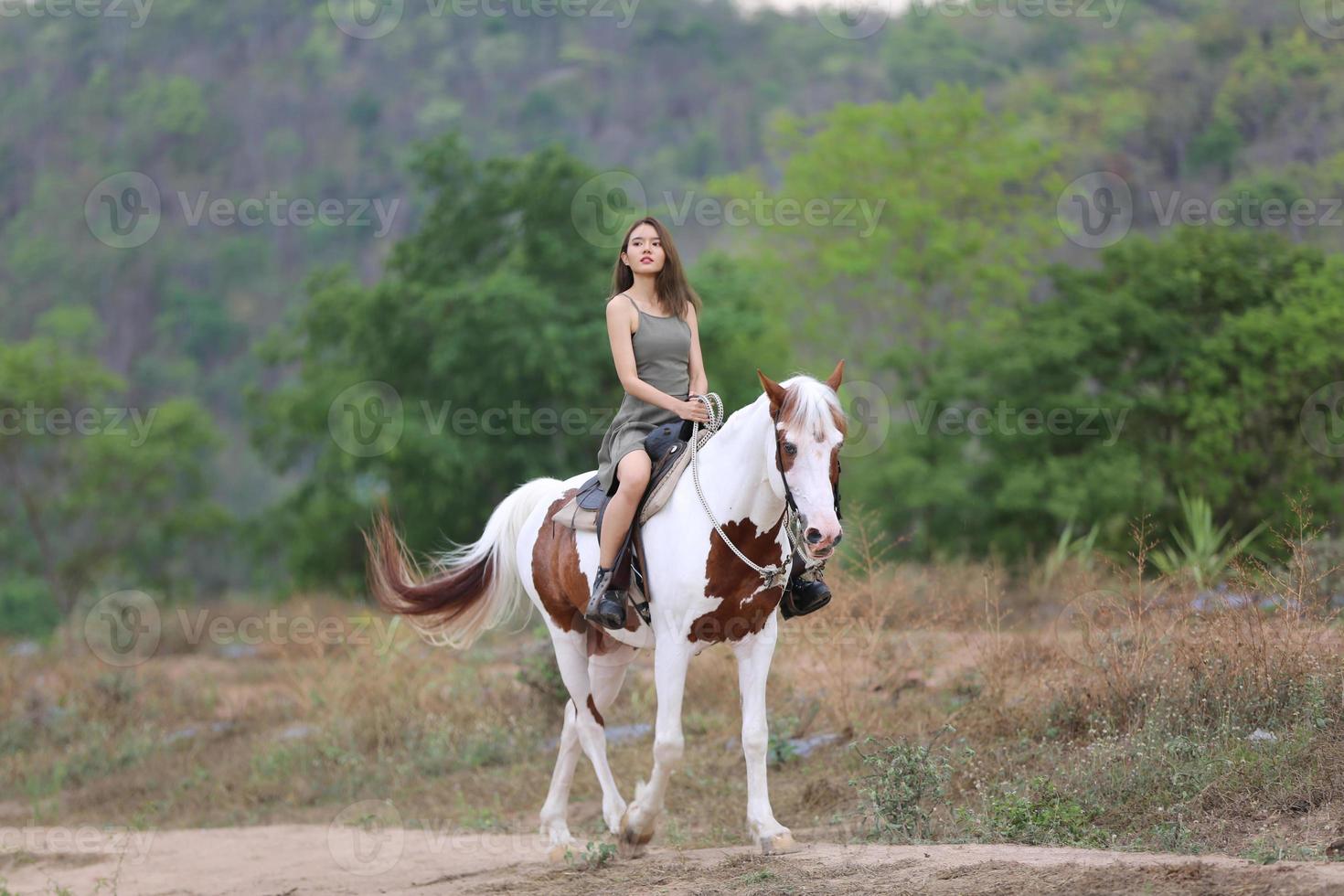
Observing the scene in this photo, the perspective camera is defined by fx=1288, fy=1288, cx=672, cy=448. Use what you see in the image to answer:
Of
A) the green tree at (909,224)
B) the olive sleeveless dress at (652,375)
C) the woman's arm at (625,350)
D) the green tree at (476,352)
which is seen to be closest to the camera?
the woman's arm at (625,350)

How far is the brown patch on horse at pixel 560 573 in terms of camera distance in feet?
22.6

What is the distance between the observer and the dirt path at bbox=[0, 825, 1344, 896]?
4.90 meters

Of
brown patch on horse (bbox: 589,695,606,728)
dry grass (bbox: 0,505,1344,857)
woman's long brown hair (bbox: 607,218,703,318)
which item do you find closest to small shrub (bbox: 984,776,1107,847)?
dry grass (bbox: 0,505,1344,857)

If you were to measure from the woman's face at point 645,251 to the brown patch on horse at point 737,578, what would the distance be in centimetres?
147

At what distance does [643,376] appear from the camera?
6.68 metres

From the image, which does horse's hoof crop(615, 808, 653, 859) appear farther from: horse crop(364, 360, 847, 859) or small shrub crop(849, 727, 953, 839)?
small shrub crop(849, 727, 953, 839)

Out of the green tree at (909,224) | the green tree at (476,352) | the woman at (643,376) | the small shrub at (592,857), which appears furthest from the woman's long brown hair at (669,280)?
the green tree at (909,224)

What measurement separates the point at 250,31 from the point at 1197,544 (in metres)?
90.0

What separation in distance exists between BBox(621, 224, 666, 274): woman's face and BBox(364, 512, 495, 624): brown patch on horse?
2278mm

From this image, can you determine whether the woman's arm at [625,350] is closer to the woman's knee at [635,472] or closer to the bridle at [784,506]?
the bridle at [784,506]

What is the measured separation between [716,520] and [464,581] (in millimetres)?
2437

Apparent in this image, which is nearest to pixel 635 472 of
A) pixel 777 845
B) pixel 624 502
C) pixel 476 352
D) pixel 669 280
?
pixel 624 502

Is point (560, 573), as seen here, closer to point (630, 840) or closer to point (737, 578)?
point (737, 578)

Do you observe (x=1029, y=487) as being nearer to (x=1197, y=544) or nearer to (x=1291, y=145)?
(x=1197, y=544)
